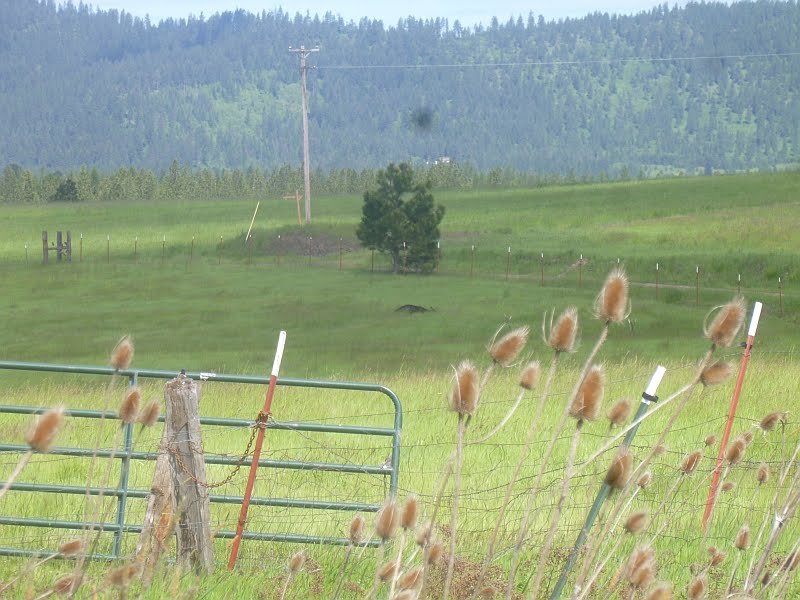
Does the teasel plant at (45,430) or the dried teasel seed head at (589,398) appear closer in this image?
the teasel plant at (45,430)

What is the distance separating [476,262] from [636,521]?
52.7 m

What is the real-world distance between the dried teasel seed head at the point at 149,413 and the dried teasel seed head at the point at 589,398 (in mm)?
951

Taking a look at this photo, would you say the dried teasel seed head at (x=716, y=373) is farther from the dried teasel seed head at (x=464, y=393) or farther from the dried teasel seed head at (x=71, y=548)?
the dried teasel seed head at (x=71, y=548)

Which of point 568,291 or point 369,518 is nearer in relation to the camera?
point 369,518

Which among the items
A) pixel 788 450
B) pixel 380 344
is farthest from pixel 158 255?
pixel 788 450

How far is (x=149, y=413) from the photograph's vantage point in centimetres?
265

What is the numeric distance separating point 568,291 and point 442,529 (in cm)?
3578

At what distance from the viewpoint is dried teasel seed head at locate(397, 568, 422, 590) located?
225cm

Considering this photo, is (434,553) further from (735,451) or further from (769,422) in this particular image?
(769,422)

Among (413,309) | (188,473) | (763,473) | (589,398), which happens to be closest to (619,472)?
(589,398)

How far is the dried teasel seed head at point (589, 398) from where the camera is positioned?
2.35 meters

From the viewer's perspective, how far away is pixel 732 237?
62.2 meters

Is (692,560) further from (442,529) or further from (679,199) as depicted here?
(679,199)

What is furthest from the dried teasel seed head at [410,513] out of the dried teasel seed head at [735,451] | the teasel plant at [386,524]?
the dried teasel seed head at [735,451]
